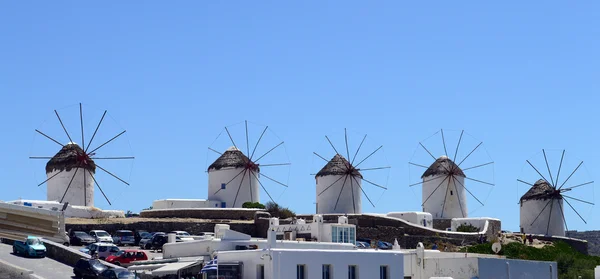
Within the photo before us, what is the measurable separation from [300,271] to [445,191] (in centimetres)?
3898

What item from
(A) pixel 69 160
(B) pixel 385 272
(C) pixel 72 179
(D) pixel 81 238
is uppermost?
(A) pixel 69 160

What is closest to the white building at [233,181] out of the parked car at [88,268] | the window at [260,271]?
the parked car at [88,268]

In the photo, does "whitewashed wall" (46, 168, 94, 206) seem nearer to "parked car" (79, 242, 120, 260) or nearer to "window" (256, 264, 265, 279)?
"parked car" (79, 242, 120, 260)

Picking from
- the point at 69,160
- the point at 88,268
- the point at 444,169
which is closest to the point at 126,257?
the point at 88,268

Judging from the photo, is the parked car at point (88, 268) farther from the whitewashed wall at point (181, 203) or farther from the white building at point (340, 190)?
the white building at point (340, 190)

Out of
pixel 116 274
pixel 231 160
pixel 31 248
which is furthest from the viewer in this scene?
pixel 231 160

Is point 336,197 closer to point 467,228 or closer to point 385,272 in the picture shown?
point 467,228

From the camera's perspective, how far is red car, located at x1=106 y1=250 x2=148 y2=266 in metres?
39.0

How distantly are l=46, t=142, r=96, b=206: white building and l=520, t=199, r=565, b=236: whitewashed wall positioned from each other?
30244 mm

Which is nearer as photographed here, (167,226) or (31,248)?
(31,248)

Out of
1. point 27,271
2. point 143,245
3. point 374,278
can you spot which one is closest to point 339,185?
point 143,245

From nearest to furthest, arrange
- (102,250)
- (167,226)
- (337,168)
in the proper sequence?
(102,250)
(167,226)
(337,168)

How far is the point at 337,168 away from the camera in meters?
70.0

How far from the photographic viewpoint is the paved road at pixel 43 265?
34.9 m
